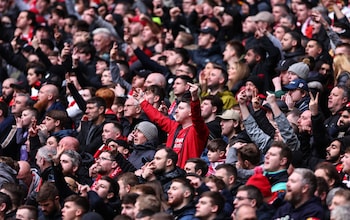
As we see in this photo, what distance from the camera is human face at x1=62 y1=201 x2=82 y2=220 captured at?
12.5 metres

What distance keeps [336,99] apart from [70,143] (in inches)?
124

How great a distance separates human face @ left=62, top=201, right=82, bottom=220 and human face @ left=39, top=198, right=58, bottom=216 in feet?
1.79

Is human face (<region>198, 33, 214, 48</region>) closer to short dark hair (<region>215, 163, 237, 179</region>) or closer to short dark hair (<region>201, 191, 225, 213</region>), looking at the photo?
short dark hair (<region>215, 163, 237, 179</region>)

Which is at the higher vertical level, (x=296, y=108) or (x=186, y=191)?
(x=186, y=191)

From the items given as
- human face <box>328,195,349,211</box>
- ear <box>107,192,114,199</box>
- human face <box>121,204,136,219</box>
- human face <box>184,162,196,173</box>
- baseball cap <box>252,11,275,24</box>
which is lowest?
baseball cap <box>252,11,275,24</box>

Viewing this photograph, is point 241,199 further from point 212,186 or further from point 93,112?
point 93,112

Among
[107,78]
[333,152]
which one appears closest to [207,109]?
[333,152]

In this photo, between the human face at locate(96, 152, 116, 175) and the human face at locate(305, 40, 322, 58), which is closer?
the human face at locate(96, 152, 116, 175)

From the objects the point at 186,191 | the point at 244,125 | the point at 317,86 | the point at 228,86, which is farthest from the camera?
the point at 228,86

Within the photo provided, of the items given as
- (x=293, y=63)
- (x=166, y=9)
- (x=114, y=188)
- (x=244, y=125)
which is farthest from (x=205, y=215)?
(x=166, y=9)

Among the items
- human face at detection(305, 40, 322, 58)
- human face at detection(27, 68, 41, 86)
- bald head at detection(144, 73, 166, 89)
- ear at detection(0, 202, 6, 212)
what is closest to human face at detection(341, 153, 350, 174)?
ear at detection(0, 202, 6, 212)

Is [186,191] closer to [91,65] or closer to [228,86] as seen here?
[228,86]

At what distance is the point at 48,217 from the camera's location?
13.1 m

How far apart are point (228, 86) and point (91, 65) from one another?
280 cm
